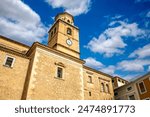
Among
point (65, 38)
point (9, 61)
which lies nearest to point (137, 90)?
point (65, 38)

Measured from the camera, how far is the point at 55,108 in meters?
6.33

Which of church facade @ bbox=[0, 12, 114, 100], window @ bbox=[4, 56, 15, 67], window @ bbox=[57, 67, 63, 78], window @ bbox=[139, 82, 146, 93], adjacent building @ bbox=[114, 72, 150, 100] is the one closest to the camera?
church facade @ bbox=[0, 12, 114, 100]

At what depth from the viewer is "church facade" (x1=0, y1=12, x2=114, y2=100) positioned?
13.9 meters

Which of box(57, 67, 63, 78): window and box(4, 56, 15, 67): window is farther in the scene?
box(57, 67, 63, 78): window

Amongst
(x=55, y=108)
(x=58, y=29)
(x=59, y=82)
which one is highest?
(x=58, y=29)

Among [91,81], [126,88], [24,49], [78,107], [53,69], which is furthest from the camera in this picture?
[126,88]

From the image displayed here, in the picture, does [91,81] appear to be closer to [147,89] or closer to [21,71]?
[147,89]

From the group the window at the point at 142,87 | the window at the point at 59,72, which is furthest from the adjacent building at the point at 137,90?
the window at the point at 59,72

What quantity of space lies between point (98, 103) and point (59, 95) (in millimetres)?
9909

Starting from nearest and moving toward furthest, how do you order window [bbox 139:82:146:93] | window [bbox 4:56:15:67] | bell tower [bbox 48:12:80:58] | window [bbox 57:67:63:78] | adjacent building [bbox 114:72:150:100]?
window [bbox 4:56:15:67]
window [bbox 57:67:63:78]
bell tower [bbox 48:12:80:58]
adjacent building [bbox 114:72:150:100]
window [bbox 139:82:146:93]

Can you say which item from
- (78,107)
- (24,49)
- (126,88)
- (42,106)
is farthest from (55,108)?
(126,88)

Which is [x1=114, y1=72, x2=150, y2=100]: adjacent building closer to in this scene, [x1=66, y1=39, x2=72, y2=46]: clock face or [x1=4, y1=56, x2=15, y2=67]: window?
Answer: [x1=66, y1=39, x2=72, y2=46]: clock face

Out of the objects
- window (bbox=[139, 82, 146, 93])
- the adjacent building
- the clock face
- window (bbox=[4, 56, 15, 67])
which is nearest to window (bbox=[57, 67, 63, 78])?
window (bbox=[4, 56, 15, 67])

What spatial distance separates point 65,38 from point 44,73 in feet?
28.6
